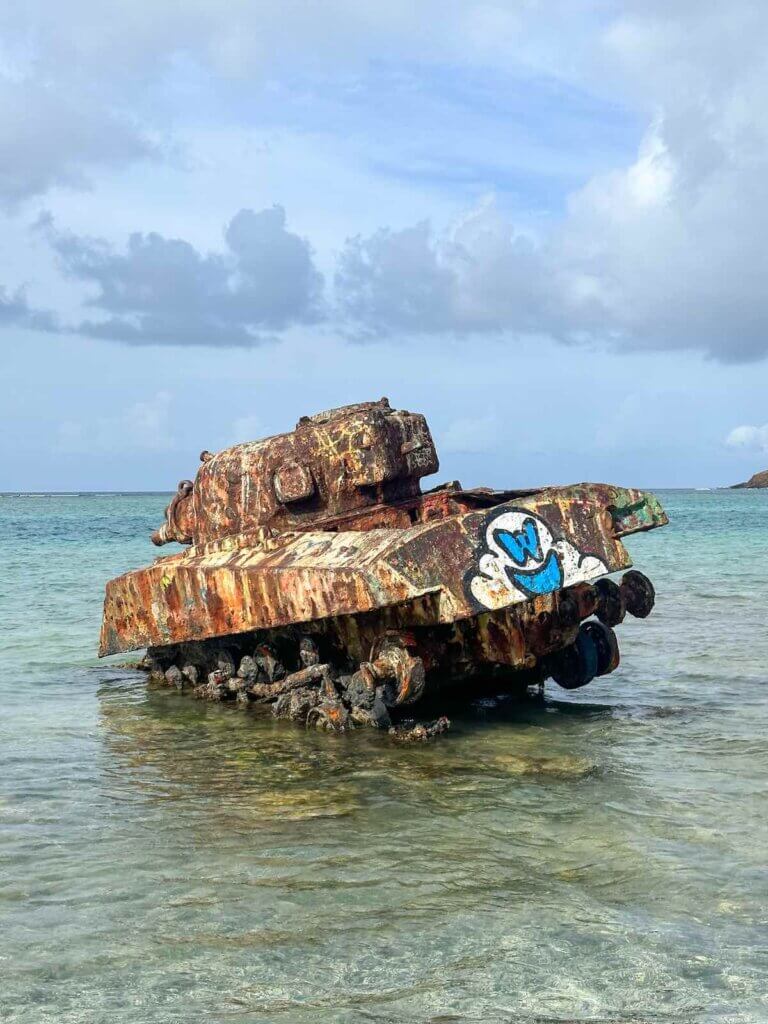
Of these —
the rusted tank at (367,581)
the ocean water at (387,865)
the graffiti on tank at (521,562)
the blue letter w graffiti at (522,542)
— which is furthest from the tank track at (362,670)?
the blue letter w graffiti at (522,542)

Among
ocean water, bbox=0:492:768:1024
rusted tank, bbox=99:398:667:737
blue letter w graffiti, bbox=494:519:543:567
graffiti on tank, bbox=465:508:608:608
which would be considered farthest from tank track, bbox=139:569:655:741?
blue letter w graffiti, bbox=494:519:543:567

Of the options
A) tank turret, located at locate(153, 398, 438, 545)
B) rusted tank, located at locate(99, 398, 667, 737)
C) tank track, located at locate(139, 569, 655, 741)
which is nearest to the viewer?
rusted tank, located at locate(99, 398, 667, 737)

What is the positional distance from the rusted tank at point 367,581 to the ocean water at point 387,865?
435 mm

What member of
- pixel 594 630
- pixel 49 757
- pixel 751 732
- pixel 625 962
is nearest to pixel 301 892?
pixel 625 962

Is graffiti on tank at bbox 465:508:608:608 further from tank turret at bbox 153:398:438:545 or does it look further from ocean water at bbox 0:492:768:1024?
tank turret at bbox 153:398:438:545

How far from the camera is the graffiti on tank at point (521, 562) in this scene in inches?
293

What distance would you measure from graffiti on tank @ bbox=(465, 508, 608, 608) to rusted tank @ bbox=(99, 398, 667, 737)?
0.03 feet

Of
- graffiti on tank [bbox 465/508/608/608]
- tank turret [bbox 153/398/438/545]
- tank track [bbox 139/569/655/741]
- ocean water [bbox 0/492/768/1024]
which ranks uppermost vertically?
tank turret [bbox 153/398/438/545]

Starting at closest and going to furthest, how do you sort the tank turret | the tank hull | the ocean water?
the ocean water, the tank hull, the tank turret

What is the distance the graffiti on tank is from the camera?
24.4ft

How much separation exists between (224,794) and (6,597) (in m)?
12.9

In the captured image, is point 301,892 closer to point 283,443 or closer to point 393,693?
point 393,693

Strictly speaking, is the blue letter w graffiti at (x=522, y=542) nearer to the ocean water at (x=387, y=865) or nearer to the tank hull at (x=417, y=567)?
the tank hull at (x=417, y=567)

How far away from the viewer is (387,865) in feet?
16.8
